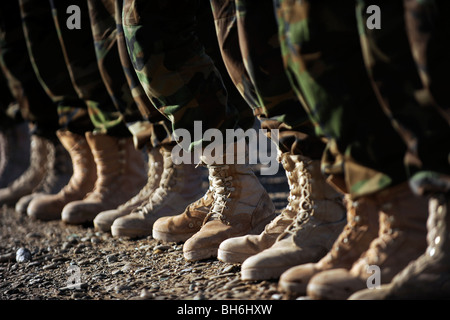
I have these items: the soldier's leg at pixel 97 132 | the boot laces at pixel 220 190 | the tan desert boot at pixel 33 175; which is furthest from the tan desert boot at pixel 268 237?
the tan desert boot at pixel 33 175

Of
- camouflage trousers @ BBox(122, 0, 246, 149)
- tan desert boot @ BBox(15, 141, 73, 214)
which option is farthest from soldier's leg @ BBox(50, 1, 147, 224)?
camouflage trousers @ BBox(122, 0, 246, 149)

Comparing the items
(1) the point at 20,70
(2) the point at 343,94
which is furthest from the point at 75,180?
(2) the point at 343,94

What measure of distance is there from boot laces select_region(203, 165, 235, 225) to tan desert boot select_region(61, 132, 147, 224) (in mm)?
1452

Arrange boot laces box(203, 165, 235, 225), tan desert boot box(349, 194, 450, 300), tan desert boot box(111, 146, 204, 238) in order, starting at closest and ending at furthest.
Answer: tan desert boot box(349, 194, 450, 300)
boot laces box(203, 165, 235, 225)
tan desert boot box(111, 146, 204, 238)

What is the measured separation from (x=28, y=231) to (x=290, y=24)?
10.0 ft

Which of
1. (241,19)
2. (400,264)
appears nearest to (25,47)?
(241,19)

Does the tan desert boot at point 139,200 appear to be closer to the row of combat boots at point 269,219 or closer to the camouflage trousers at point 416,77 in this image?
the row of combat boots at point 269,219

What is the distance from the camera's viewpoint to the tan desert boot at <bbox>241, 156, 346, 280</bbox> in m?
2.52

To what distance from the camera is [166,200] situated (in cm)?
383

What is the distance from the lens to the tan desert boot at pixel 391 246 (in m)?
2.09

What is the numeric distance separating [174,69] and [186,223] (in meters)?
0.81

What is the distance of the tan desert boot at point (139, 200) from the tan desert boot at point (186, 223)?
68cm

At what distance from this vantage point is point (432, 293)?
6.57 ft

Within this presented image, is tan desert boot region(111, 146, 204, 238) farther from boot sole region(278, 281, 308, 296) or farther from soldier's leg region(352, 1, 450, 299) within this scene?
soldier's leg region(352, 1, 450, 299)
